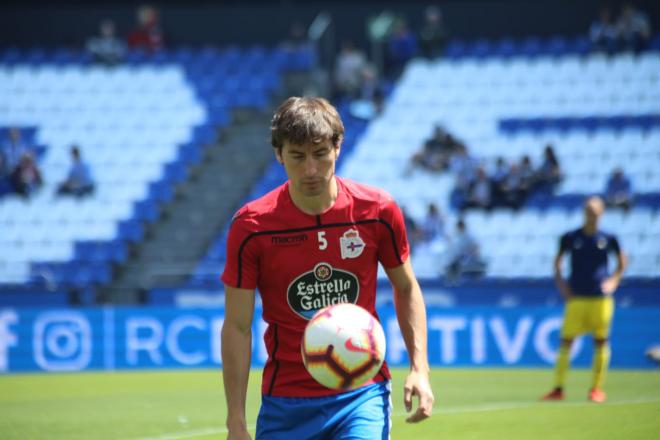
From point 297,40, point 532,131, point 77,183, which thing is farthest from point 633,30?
point 77,183

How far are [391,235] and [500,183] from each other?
56.8 feet

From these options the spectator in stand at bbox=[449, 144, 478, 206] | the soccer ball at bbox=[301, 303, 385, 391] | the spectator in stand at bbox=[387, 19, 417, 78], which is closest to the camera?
the soccer ball at bbox=[301, 303, 385, 391]

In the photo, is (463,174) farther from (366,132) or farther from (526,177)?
(366,132)

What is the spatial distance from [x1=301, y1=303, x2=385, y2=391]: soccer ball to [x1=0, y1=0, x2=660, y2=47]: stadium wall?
Result: 972 inches

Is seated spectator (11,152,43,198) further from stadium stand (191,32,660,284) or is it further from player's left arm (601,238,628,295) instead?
player's left arm (601,238,628,295)

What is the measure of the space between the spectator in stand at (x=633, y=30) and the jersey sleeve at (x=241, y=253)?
22.1 m

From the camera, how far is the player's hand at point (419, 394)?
15.6 feet

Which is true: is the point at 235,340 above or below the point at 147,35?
below

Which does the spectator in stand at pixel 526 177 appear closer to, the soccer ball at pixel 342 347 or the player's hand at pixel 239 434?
the soccer ball at pixel 342 347

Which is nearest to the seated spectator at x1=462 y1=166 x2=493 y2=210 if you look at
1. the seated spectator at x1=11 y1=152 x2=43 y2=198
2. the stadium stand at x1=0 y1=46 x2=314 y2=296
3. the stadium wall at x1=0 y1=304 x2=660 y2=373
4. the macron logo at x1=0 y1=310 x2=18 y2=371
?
the stadium wall at x1=0 y1=304 x2=660 y2=373

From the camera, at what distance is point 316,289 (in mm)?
5094

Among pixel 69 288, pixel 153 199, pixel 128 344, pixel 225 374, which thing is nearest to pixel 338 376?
pixel 225 374

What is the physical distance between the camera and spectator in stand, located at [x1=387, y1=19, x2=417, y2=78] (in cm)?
2713

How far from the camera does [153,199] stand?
24.1 metres
